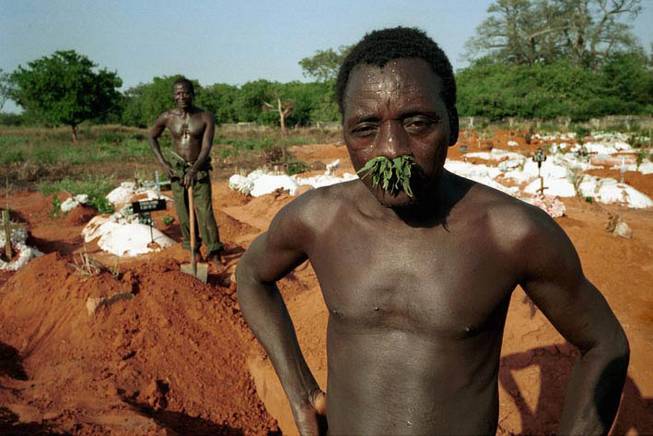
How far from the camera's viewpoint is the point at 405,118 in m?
1.27

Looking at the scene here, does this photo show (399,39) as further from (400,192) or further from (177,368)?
(177,368)

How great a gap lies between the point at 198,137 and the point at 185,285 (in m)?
2.17

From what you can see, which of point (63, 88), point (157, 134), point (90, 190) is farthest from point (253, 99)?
point (157, 134)

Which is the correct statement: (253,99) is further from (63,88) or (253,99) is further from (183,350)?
(183,350)

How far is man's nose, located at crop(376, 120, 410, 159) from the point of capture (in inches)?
49.0

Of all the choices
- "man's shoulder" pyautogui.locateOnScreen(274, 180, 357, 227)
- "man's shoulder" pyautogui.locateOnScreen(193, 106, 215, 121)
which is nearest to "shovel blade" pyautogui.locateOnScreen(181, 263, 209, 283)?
"man's shoulder" pyautogui.locateOnScreen(193, 106, 215, 121)

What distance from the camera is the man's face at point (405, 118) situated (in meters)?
1.26

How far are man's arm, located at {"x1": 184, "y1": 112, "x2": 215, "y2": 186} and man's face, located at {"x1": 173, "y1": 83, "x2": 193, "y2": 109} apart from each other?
0.80 feet

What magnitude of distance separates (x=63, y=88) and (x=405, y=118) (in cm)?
2873

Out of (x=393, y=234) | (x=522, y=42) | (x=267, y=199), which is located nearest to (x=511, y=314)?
(x=393, y=234)

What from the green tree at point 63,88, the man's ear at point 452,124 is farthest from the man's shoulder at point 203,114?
the green tree at point 63,88

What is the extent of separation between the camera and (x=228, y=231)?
8.87 metres

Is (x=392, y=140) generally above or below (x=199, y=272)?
above

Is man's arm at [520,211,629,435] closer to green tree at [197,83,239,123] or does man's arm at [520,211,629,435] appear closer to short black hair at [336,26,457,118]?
short black hair at [336,26,457,118]
